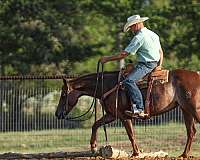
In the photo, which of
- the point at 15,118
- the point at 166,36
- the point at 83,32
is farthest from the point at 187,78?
the point at 83,32

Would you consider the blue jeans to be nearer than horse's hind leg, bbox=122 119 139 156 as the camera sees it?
Yes

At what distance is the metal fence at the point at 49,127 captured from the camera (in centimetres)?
1992

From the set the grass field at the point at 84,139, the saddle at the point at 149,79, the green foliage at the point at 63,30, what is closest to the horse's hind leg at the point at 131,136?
the saddle at the point at 149,79

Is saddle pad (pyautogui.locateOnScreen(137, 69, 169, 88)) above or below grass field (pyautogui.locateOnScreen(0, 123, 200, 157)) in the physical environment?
above

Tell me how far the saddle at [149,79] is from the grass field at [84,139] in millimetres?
4589

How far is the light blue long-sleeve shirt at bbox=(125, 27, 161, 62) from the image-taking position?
1371 centimetres

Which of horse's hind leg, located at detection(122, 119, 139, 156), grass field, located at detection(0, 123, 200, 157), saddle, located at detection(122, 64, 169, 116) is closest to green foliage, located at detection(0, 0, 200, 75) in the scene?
grass field, located at detection(0, 123, 200, 157)

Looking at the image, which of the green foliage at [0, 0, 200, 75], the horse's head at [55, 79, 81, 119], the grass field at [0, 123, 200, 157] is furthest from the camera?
the green foliage at [0, 0, 200, 75]

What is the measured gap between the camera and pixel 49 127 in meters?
23.0

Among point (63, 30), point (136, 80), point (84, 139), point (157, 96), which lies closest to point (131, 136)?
point (157, 96)

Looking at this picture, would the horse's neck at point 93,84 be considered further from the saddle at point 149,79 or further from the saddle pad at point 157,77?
the saddle pad at point 157,77

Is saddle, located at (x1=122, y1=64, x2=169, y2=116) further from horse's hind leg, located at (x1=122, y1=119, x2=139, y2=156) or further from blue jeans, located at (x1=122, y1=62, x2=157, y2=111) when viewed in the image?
horse's hind leg, located at (x1=122, y1=119, x2=139, y2=156)

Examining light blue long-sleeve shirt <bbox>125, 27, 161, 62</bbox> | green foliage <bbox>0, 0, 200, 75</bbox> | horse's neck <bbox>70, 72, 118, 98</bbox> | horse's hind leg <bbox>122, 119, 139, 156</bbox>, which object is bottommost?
horse's hind leg <bbox>122, 119, 139, 156</bbox>

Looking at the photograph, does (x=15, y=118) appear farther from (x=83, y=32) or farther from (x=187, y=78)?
(x=83, y=32)
